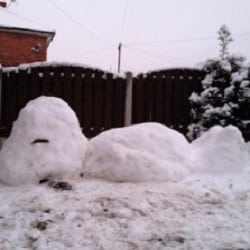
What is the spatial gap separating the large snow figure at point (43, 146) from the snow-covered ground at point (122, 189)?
1cm

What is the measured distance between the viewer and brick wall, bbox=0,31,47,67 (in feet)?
51.1

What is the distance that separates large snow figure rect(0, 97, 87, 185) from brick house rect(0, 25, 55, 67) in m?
11.1

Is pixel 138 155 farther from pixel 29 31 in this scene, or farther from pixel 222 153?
pixel 29 31

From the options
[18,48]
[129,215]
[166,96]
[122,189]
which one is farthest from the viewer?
[18,48]

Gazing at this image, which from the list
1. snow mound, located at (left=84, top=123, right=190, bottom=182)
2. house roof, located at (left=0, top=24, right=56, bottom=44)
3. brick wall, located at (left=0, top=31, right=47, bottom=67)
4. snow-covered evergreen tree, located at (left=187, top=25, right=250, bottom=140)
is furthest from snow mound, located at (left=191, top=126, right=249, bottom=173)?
house roof, located at (left=0, top=24, right=56, bottom=44)

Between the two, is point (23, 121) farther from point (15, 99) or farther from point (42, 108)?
point (15, 99)

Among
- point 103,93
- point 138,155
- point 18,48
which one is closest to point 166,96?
point 103,93

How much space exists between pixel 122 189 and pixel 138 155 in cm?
55

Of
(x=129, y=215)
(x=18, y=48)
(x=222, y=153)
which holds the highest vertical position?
(x=18, y=48)

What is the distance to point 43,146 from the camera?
4.74 metres

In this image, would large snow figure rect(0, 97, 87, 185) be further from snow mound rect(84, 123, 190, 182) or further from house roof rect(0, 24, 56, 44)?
house roof rect(0, 24, 56, 44)

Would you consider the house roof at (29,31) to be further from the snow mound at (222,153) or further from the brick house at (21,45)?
the snow mound at (222,153)

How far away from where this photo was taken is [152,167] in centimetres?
462

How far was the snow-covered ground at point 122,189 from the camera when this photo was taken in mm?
3154
